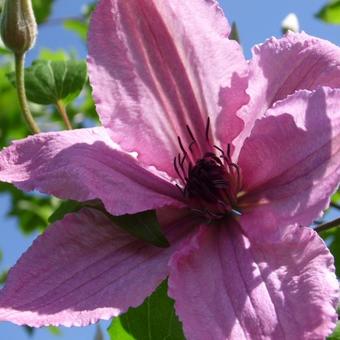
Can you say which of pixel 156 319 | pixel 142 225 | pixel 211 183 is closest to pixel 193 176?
pixel 211 183

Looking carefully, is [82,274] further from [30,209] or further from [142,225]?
[30,209]

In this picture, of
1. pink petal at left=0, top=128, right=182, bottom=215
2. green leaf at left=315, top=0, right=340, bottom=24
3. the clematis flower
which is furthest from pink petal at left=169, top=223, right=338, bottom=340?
green leaf at left=315, top=0, right=340, bottom=24

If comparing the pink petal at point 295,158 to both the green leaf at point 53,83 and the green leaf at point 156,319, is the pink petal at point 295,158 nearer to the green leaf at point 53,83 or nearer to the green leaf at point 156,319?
the green leaf at point 156,319

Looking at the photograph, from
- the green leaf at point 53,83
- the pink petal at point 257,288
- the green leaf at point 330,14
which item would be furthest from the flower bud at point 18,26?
the green leaf at point 330,14

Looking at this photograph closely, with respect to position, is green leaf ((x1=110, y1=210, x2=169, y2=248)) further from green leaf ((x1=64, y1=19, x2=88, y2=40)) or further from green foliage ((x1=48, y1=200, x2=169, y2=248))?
green leaf ((x1=64, y1=19, x2=88, y2=40))

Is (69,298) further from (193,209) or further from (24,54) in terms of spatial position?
(24,54)

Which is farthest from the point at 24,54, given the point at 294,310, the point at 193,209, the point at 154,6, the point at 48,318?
the point at 294,310
